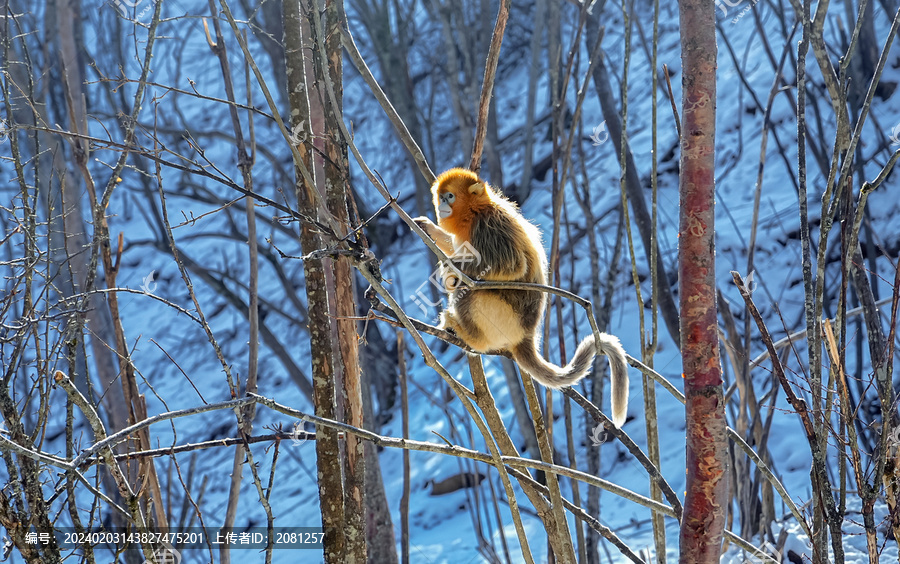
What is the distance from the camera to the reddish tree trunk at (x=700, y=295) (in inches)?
45.7

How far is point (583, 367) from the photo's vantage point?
2.51 meters

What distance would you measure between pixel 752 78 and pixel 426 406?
16.3 feet

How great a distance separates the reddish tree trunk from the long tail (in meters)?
0.61

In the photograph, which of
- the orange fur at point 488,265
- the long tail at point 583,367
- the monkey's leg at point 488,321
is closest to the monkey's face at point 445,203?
the orange fur at point 488,265

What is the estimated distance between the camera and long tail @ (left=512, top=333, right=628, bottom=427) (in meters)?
2.15

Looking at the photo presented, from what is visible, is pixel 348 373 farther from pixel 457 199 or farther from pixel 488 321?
pixel 457 199

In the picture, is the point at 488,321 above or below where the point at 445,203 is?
below

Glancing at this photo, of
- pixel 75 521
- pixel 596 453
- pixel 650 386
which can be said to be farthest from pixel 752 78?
pixel 75 521

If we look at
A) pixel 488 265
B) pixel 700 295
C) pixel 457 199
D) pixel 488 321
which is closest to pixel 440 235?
pixel 457 199

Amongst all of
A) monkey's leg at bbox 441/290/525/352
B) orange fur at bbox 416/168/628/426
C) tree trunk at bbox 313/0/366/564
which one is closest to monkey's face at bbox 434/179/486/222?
orange fur at bbox 416/168/628/426

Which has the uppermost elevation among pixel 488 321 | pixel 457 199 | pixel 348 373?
pixel 457 199

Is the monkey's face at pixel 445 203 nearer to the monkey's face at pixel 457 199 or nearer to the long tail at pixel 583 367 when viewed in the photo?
the monkey's face at pixel 457 199

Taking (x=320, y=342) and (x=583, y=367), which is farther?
(x=583, y=367)

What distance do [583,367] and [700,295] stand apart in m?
1.36
